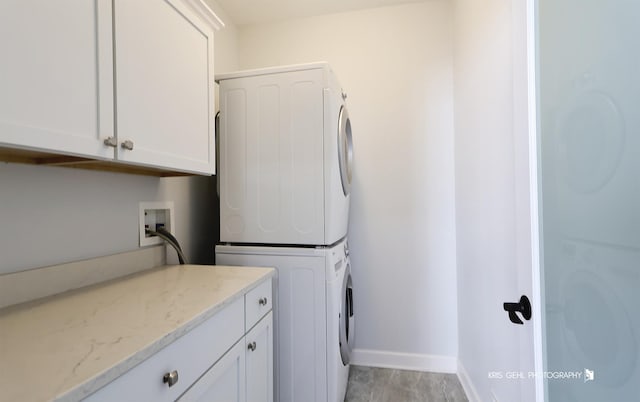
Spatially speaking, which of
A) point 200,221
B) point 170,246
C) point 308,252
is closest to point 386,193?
point 308,252

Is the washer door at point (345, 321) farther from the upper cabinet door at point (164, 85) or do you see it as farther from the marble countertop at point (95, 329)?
the upper cabinet door at point (164, 85)

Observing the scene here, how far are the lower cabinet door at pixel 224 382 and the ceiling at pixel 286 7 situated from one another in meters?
2.25

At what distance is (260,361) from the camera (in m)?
1.18

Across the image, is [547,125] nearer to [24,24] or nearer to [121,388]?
[121,388]

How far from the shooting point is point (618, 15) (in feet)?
2.05

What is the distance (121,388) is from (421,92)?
229 centimetres

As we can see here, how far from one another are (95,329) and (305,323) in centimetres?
96

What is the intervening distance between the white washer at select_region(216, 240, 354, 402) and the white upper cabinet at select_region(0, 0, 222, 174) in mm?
647

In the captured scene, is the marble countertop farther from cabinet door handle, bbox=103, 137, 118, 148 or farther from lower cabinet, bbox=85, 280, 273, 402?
cabinet door handle, bbox=103, 137, 118, 148

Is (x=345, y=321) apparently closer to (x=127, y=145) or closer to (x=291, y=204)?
(x=291, y=204)

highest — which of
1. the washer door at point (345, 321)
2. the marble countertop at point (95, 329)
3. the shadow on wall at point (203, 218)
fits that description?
the shadow on wall at point (203, 218)

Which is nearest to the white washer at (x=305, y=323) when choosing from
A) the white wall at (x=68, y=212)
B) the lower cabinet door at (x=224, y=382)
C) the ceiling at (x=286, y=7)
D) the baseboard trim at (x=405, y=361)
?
the lower cabinet door at (x=224, y=382)

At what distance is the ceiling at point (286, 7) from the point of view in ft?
6.90

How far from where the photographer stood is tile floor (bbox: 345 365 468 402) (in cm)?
182
